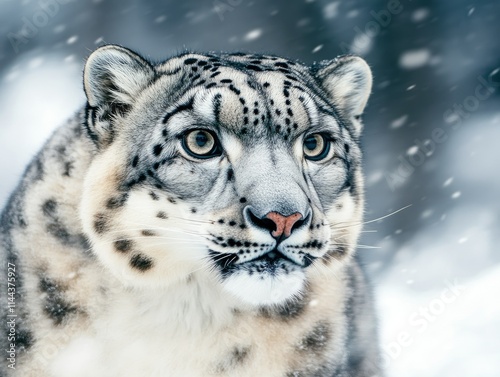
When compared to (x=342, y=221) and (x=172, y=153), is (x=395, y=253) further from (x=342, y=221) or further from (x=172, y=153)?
(x=172, y=153)

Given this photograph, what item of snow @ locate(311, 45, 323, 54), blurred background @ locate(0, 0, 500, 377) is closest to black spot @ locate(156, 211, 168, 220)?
blurred background @ locate(0, 0, 500, 377)

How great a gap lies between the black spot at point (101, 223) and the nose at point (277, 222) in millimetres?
543

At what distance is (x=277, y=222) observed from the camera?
6.56 ft

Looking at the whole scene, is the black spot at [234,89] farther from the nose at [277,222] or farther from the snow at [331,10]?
the snow at [331,10]

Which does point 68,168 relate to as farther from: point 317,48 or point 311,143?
point 317,48

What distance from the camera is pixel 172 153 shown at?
7.23ft

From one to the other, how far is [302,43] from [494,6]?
113cm

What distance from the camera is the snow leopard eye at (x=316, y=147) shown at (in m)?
2.35

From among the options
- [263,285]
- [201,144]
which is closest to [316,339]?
[263,285]

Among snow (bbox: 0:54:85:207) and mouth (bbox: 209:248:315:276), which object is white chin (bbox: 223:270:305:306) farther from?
snow (bbox: 0:54:85:207)

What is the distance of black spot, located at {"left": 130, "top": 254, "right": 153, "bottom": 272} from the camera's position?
91.4 inches

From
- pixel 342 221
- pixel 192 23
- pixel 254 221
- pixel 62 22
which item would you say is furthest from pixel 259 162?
pixel 62 22

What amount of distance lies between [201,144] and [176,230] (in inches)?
10.5

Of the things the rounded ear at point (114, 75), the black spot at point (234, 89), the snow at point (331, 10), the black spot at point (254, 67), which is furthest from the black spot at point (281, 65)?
the snow at point (331, 10)
